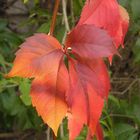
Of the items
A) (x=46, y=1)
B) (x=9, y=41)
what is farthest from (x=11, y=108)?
(x=46, y=1)

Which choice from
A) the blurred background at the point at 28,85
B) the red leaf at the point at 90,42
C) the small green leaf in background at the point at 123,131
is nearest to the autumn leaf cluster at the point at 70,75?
the red leaf at the point at 90,42

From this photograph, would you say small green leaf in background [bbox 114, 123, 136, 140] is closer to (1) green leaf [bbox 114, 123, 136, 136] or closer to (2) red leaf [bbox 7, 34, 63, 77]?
(1) green leaf [bbox 114, 123, 136, 136]

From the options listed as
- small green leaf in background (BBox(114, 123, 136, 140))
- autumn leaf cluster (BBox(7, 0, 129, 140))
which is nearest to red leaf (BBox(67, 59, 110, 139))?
autumn leaf cluster (BBox(7, 0, 129, 140))

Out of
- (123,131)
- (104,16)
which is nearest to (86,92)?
(104,16)

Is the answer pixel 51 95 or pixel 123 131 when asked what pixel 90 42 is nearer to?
pixel 51 95

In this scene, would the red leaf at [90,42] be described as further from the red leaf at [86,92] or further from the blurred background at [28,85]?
the blurred background at [28,85]

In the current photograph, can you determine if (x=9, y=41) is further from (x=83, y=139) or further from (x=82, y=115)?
(x=82, y=115)
